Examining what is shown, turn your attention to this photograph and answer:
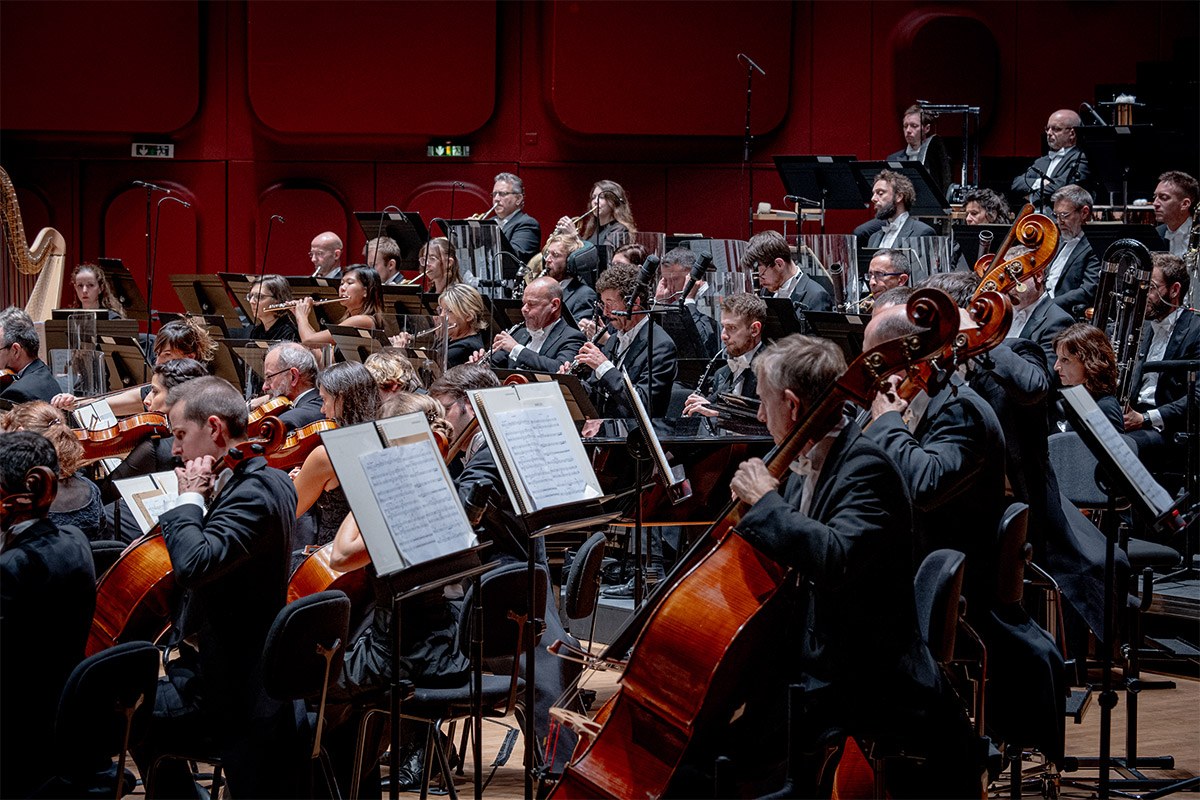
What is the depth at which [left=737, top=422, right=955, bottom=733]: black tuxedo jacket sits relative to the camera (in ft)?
9.52

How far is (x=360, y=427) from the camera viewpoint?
3223mm

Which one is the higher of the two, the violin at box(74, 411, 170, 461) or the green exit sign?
the green exit sign

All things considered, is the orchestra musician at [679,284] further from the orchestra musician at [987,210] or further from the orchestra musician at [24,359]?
the orchestra musician at [24,359]

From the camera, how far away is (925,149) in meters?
10.3

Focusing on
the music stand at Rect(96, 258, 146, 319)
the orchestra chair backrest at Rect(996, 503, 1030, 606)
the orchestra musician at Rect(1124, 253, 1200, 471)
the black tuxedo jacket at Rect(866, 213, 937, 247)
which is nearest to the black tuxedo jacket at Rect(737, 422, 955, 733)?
the orchestra chair backrest at Rect(996, 503, 1030, 606)

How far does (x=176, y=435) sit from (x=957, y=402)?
81.7 inches

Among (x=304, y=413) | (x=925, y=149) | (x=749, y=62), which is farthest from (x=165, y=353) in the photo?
(x=925, y=149)

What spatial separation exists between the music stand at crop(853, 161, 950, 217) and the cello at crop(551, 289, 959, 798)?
6193mm

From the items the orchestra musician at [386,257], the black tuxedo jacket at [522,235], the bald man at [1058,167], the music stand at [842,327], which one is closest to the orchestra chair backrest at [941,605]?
the music stand at [842,327]

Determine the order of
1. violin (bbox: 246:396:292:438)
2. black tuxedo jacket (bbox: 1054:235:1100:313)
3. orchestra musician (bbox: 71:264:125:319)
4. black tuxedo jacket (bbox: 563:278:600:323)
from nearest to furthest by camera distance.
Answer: violin (bbox: 246:396:292:438)
black tuxedo jacket (bbox: 1054:235:1100:313)
black tuxedo jacket (bbox: 563:278:600:323)
orchestra musician (bbox: 71:264:125:319)

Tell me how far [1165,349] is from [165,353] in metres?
4.97

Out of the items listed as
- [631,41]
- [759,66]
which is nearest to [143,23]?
[631,41]

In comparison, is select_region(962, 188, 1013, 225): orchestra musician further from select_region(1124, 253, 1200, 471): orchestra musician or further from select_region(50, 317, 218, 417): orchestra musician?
select_region(50, 317, 218, 417): orchestra musician

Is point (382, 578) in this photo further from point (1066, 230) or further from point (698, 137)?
point (698, 137)
